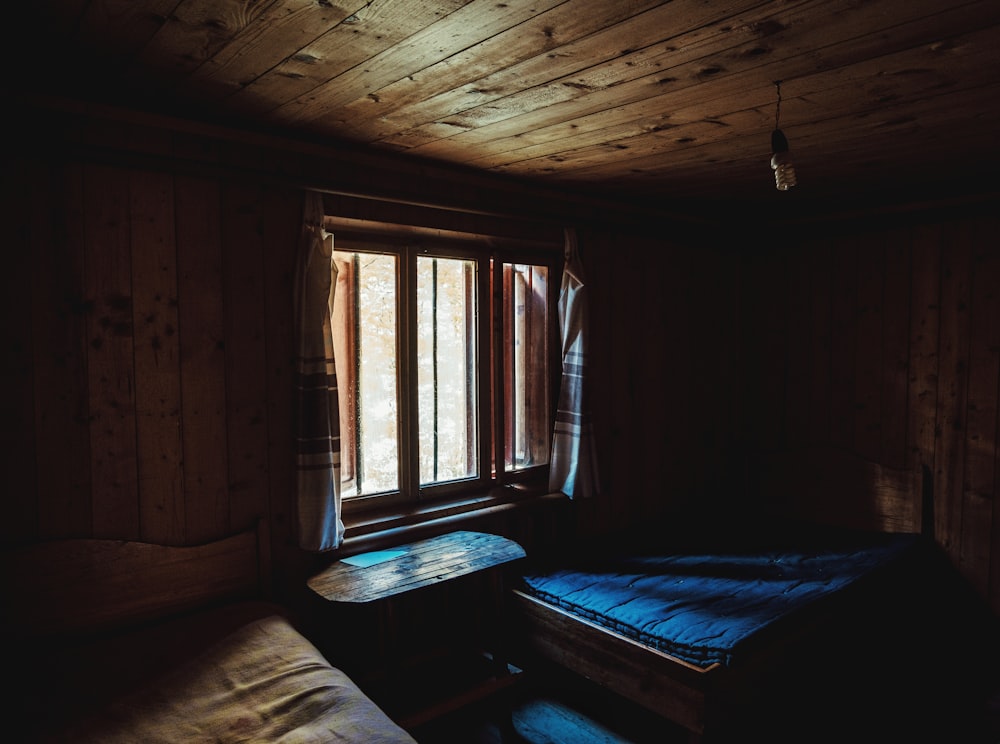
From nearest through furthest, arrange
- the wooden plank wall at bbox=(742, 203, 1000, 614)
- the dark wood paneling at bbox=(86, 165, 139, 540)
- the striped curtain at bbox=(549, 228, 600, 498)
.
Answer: the dark wood paneling at bbox=(86, 165, 139, 540)
the striped curtain at bbox=(549, 228, 600, 498)
the wooden plank wall at bbox=(742, 203, 1000, 614)

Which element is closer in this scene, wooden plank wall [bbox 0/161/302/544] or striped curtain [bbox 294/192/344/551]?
wooden plank wall [bbox 0/161/302/544]

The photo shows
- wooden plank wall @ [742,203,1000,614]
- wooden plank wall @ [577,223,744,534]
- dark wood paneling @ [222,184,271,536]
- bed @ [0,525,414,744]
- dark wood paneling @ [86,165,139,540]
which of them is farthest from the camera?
wooden plank wall @ [577,223,744,534]

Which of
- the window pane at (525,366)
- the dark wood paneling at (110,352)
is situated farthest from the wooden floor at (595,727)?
the dark wood paneling at (110,352)

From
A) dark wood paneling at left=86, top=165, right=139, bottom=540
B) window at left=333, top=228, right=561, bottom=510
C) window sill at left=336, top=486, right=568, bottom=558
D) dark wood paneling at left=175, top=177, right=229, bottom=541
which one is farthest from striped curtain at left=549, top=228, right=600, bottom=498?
dark wood paneling at left=86, top=165, right=139, bottom=540

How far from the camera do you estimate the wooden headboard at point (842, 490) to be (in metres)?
3.87

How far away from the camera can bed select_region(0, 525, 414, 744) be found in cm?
168

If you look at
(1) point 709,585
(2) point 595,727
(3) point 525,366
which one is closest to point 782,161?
(3) point 525,366

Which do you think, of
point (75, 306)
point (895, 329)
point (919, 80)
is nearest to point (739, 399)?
point (895, 329)

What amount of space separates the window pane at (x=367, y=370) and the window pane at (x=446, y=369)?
0.47ft

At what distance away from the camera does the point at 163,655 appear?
201 cm

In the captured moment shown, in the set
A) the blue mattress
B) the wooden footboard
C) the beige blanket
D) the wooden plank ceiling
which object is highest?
the wooden plank ceiling

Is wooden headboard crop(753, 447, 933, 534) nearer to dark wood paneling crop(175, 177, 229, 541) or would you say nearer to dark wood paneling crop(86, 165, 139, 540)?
dark wood paneling crop(175, 177, 229, 541)

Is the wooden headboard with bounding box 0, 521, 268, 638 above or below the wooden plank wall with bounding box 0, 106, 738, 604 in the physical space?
below

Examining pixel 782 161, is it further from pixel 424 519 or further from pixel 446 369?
pixel 424 519
